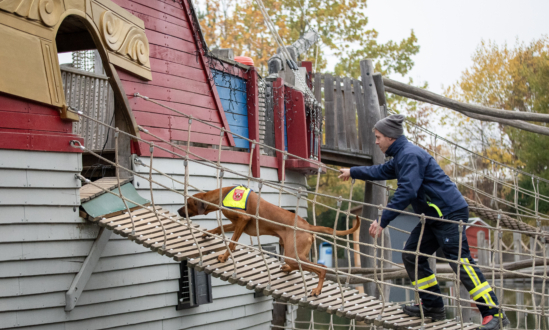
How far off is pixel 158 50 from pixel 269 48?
15585mm

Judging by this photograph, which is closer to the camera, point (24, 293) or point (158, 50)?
point (24, 293)

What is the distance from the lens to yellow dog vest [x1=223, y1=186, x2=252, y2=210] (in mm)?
4500

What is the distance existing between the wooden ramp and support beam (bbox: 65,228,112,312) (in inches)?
6.7

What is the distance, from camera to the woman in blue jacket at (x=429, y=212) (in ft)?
12.9

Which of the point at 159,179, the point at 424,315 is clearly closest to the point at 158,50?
the point at 159,179

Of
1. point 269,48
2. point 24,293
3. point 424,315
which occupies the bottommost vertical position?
point 424,315

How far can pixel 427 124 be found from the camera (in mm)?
25375

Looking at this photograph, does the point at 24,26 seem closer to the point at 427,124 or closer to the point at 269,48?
the point at 269,48

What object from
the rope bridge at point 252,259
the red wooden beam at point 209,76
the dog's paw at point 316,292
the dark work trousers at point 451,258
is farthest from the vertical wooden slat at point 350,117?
the dog's paw at point 316,292

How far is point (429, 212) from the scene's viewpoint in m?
4.17

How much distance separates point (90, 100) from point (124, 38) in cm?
210

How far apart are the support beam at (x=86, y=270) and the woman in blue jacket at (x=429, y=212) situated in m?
2.22

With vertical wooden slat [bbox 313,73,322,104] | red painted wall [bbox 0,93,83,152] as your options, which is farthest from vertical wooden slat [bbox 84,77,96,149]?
vertical wooden slat [bbox 313,73,322,104]

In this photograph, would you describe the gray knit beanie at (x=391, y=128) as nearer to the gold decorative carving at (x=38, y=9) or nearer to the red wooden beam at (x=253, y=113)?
the red wooden beam at (x=253, y=113)
